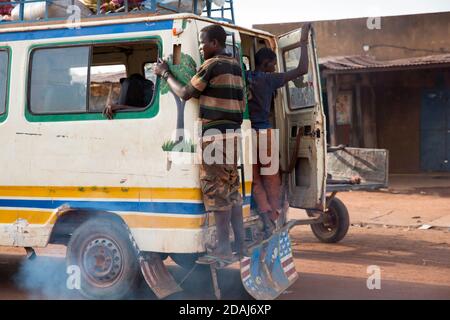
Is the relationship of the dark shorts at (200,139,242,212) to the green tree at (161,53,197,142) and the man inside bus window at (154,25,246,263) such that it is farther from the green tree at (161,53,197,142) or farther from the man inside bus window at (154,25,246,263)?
the green tree at (161,53,197,142)

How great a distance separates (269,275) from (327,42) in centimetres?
1435

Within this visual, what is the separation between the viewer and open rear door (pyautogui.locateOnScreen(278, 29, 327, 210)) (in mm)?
6605

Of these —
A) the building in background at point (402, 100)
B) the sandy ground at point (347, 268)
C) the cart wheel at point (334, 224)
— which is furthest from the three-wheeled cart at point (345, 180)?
the building in background at point (402, 100)

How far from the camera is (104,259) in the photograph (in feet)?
19.2

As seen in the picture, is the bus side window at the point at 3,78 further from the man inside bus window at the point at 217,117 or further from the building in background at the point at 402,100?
the building in background at the point at 402,100

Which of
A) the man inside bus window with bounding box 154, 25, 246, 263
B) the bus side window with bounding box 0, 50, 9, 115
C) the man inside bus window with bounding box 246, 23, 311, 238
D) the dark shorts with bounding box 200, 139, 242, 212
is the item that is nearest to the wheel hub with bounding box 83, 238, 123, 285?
the man inside bus window with bounding box 154, 25, 246, 263

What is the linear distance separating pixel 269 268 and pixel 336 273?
1.50 meters

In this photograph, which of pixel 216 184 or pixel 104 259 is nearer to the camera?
pixel 216 184

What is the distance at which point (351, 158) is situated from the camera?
32.0 feet

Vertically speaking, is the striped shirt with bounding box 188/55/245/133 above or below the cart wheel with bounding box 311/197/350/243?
above

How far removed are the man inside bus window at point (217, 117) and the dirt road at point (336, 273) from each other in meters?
1.09

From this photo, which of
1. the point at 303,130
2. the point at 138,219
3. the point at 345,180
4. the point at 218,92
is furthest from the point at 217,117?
the point at 345,180

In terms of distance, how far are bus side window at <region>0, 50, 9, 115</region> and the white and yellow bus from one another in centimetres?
1

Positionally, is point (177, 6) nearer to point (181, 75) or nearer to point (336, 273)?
point (181, 75)
